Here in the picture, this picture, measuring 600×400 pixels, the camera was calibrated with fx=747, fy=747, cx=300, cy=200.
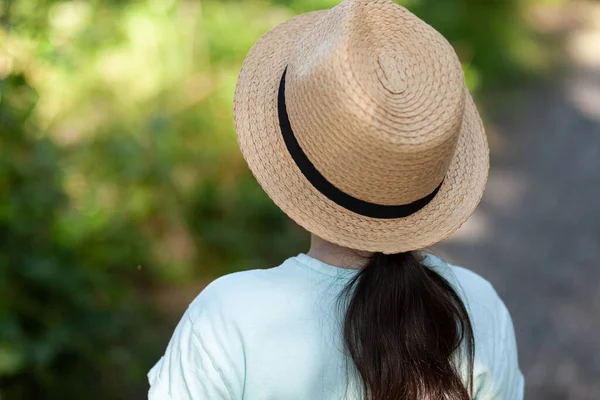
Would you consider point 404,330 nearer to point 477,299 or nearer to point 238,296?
point 477,299

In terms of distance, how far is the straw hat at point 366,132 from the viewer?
154cm

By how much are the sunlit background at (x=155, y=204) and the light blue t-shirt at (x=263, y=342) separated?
153 cm

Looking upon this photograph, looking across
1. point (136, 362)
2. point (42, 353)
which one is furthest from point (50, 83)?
point (42, 353)

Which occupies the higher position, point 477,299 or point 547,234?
point 477,299

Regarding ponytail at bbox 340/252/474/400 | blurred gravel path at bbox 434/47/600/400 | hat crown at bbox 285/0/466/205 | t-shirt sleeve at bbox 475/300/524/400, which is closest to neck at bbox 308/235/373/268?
ponytail at bbox 340/252/474/400

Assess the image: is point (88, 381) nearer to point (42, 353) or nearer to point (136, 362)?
point (136, 362)

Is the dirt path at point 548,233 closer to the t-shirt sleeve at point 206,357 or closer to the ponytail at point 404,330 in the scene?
the ponytail at point 404,330

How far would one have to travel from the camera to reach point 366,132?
1.52 meters

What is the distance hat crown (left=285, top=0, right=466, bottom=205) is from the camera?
5.01 ft

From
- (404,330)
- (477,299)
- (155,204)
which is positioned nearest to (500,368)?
(477,299)

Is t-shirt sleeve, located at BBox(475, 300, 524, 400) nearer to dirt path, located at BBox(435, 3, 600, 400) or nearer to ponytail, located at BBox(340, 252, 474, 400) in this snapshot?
ponytail, located at BBox(340, 252, 474, 400)

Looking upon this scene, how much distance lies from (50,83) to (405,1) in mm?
3385

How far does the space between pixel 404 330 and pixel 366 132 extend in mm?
434

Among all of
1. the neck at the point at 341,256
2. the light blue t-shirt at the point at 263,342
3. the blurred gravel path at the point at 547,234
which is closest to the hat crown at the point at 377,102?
the neck at the point at 341,256
